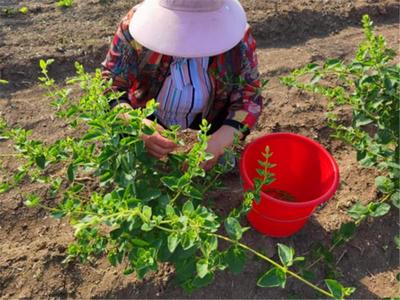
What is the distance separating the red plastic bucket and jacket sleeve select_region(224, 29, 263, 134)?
0.11 m

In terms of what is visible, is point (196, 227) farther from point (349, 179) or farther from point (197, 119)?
point (349, 179)

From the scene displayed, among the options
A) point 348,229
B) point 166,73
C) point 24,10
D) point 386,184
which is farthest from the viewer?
point 24,10

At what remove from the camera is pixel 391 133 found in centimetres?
152

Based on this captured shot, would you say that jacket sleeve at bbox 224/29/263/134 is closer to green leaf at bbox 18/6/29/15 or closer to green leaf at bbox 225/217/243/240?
green leaf at bbox 225/217/243/240

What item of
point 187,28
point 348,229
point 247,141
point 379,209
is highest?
point 187,28

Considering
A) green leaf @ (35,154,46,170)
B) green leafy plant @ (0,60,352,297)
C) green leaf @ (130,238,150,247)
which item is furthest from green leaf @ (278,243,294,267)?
green leaf @ (35,154,46,170)

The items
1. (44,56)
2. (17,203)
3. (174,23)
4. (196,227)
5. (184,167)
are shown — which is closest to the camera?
(196,227)

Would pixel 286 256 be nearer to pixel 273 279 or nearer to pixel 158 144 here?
pixel 273 279

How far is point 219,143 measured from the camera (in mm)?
1761

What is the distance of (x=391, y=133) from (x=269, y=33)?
1.78 m

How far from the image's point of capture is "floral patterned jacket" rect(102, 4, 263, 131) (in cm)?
175

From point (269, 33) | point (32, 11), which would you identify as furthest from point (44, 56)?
point (269, 33)

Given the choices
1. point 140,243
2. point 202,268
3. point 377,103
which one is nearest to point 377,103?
point 377,103

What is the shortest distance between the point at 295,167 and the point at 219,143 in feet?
1.42
